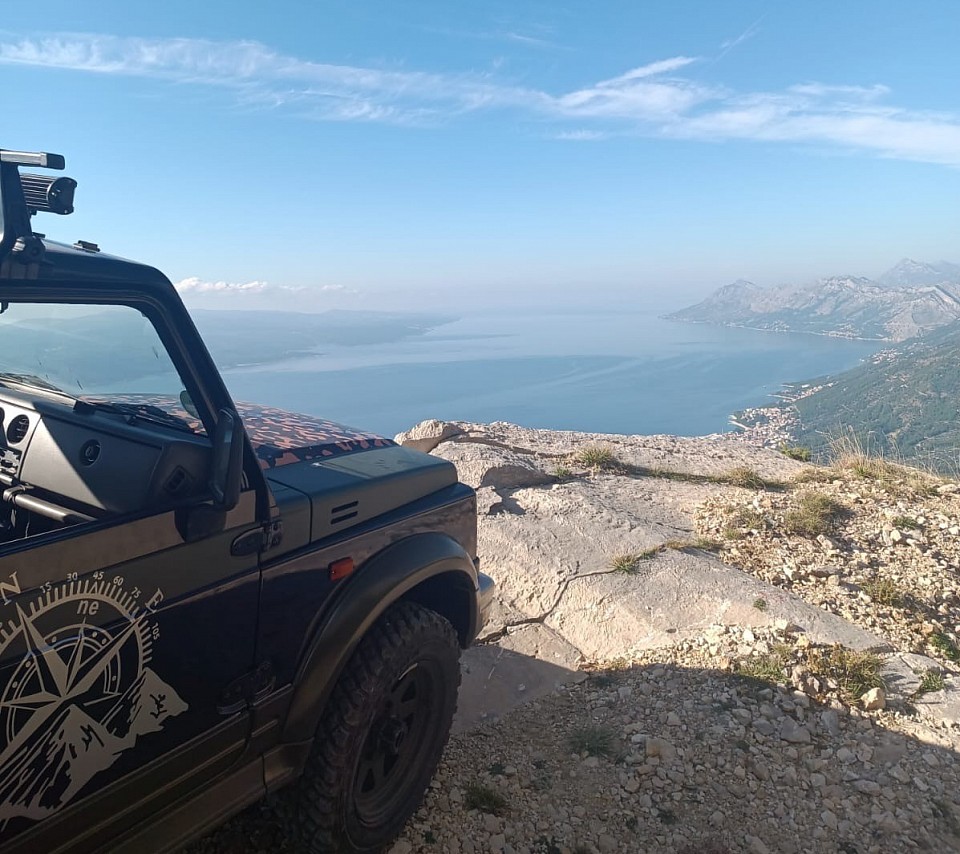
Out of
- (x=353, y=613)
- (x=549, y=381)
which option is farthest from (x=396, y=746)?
(x=549, y=381)

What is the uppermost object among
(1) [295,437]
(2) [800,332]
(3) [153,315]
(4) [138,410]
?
(3) [153,315]

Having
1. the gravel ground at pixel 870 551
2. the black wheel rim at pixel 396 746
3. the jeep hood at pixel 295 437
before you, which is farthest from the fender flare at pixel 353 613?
the gravel ground at pixel 870 551

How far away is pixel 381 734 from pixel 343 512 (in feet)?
3.37

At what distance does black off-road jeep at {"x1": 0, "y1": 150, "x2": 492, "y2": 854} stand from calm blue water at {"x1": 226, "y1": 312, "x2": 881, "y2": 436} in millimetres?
9941

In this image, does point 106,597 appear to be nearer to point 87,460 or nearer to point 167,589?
point 167,589

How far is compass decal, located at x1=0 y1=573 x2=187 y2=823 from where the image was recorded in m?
1.52

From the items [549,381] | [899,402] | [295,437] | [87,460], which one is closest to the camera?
[87,460]

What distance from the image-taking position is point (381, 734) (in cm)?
273

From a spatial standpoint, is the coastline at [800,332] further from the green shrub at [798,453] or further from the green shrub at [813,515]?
the green shrub at [813,515]

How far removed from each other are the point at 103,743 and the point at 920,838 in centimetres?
336

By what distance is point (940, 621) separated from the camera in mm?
4680

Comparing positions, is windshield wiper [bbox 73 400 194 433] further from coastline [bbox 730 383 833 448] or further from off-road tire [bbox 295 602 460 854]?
coastline [bbox 730 383 833 448]

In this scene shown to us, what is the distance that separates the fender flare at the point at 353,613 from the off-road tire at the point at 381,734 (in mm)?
112

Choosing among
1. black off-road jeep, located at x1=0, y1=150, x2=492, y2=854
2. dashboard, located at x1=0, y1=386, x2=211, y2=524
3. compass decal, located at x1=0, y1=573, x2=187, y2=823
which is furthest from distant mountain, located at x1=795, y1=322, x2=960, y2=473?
compass decal, located at x1=0, y1=573, x2=187, y2=823
